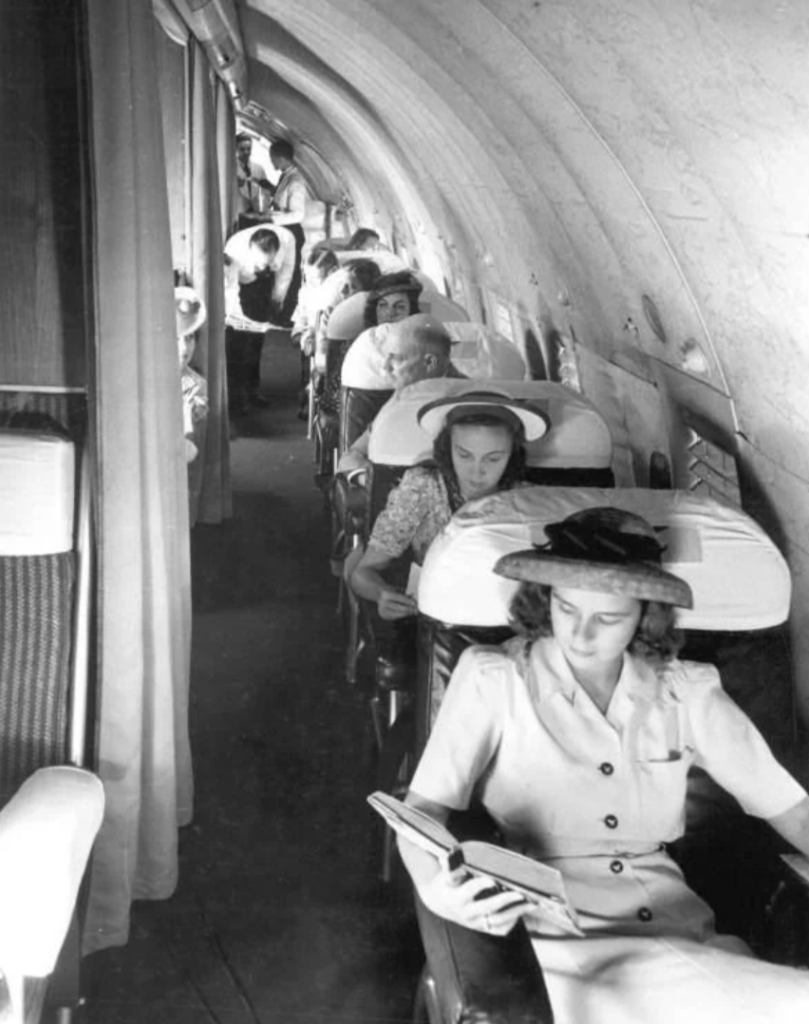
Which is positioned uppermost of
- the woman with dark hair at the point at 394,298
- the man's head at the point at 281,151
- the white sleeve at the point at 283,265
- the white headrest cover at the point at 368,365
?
the man's head at the point at 281,151

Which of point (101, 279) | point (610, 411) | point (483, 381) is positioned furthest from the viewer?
point (610, 411)

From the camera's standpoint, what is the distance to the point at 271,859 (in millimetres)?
3844

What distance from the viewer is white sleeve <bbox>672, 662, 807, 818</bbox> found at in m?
2.59

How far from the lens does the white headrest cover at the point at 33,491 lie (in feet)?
8.92

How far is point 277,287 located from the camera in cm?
1217

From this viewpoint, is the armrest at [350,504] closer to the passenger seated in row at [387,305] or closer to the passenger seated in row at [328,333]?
the passenger seated in row at [387,305]

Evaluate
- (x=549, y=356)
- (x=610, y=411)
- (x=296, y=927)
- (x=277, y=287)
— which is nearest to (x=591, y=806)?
(x=296, y=927)

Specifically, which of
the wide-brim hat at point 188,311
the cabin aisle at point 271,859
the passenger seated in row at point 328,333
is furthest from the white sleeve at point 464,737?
the passenger seated in row at point 328,333

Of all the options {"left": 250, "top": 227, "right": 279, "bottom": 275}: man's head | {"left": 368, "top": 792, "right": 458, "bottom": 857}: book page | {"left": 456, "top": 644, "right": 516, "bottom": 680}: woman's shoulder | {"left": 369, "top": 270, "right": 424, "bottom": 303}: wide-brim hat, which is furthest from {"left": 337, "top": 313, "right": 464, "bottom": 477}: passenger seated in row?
{"left": 250, "top": 227, "right": 279, "bottom": 275}: man's head

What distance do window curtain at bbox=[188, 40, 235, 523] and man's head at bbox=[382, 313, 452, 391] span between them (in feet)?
4.68

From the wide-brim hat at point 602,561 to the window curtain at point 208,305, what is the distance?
4712 millimetres

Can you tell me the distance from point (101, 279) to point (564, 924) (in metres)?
1.83

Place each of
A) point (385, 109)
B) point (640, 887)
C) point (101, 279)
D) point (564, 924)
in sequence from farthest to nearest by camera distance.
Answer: point (385, 109), point (101, 279), point (640, 887), point (564, 924)

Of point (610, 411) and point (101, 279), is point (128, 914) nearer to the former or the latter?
point (101, 279)
